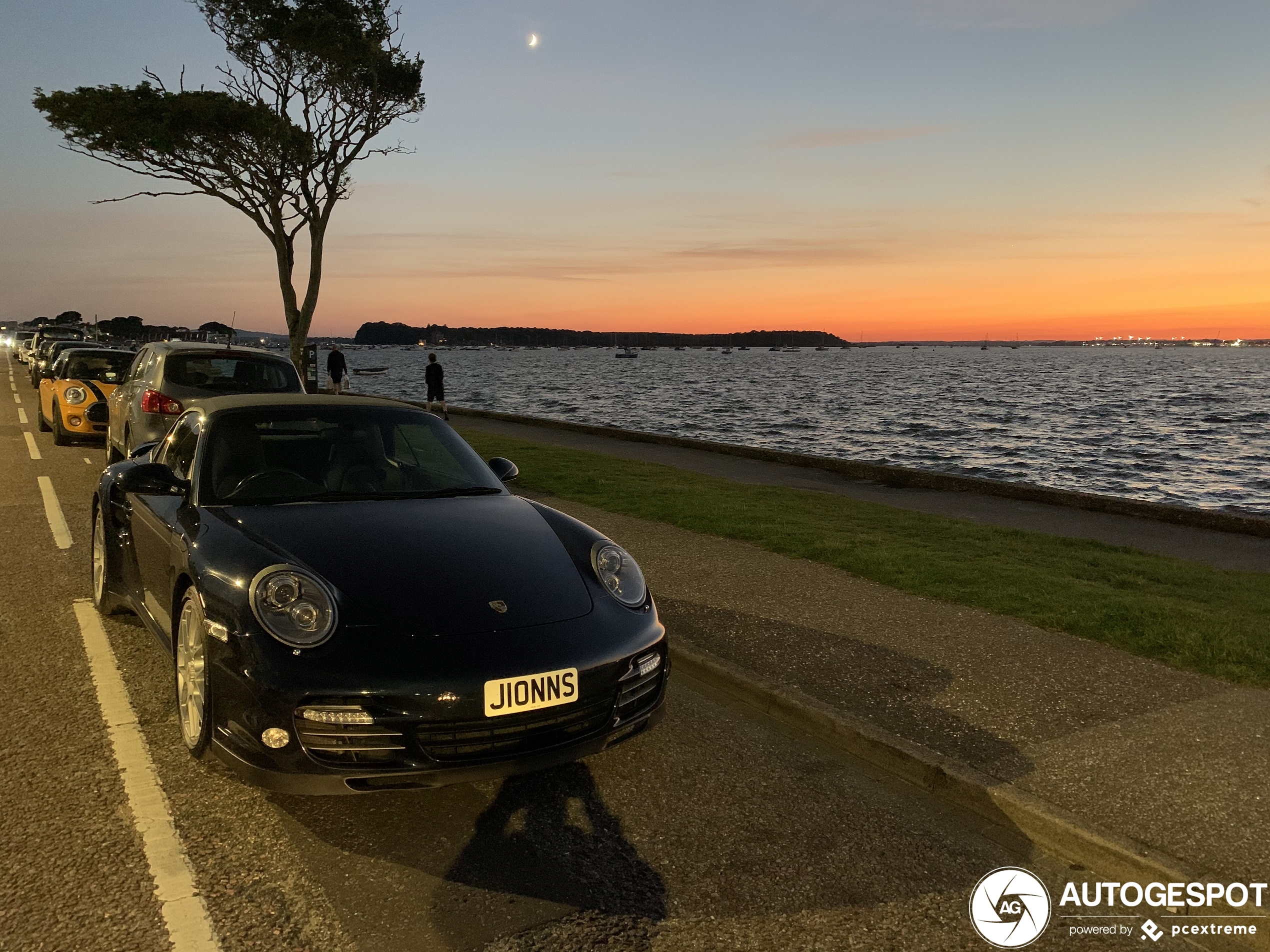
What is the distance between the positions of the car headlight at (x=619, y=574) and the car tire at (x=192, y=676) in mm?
1625

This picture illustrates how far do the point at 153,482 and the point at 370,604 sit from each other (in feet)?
5.42

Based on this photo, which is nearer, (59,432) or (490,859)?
(490,859)

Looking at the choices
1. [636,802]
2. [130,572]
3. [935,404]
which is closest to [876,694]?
[636,802]

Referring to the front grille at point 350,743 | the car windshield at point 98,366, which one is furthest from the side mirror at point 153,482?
the car windshield at point 98,366

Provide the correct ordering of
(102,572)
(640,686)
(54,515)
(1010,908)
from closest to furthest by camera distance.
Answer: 1. (1010,908)
2. (640,686)
3. (102,572)
4. (54,515)

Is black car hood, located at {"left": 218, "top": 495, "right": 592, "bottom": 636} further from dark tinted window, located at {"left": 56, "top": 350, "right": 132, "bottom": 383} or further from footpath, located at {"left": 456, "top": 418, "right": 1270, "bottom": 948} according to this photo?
dark tinted window, located at {"left": 56, "top": 350, "right": 132, "bottom": 383}

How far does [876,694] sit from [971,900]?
1804mm

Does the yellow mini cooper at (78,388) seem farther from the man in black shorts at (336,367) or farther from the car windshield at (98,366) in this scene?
the man in black shorts at (336,367)

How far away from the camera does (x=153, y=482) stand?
14.6ft

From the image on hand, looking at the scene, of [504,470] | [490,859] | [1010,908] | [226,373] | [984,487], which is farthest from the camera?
[984,487]

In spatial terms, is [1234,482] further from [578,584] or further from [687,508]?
[578,584]

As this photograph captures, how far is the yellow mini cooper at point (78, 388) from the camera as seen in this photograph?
1537cm
